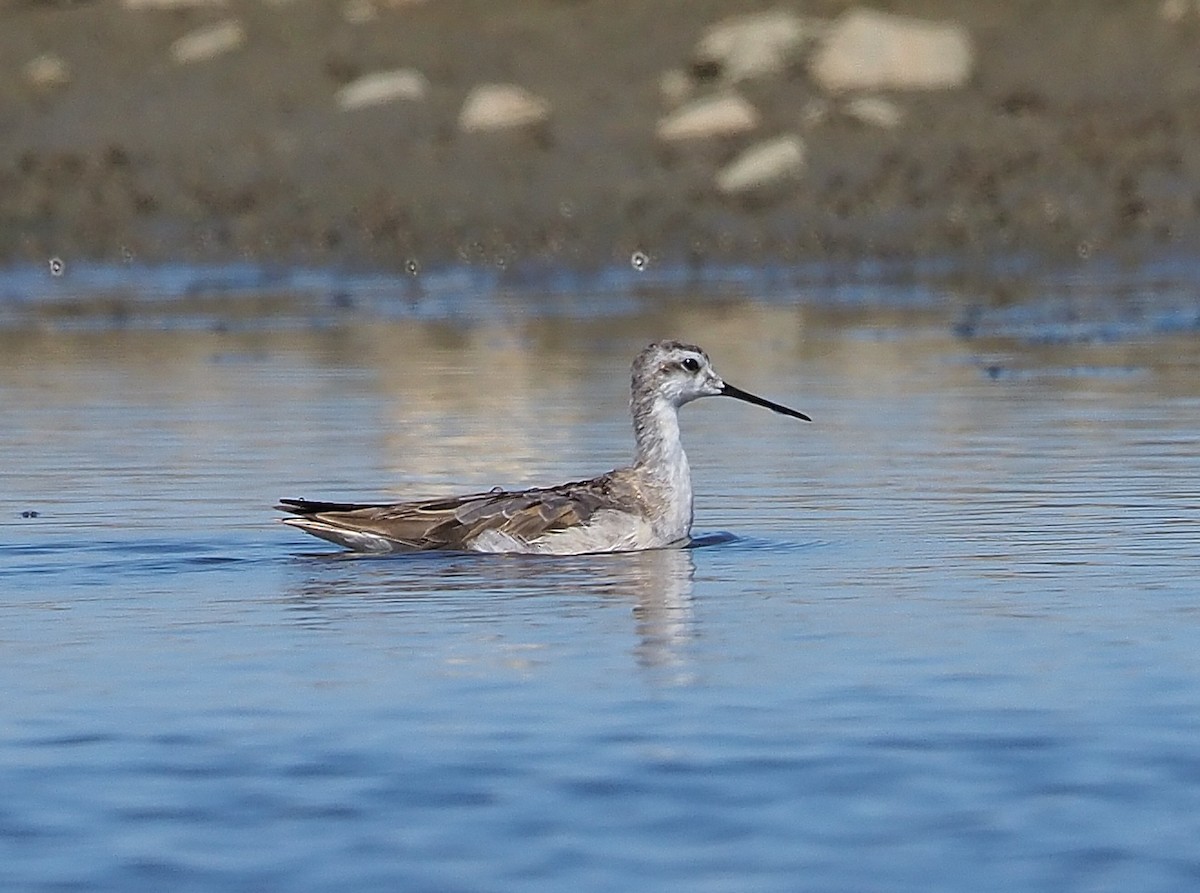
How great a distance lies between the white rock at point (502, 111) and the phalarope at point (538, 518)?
22.5 meters

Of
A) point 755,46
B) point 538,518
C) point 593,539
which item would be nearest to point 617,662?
point 538,518

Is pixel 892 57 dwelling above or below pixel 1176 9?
below

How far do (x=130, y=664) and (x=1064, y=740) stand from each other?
358cm

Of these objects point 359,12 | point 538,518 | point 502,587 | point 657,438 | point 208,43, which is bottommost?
point 502,587

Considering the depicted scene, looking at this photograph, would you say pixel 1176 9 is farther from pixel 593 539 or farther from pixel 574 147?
pixel 593 539

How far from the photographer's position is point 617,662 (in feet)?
35.4

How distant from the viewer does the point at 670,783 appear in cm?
889

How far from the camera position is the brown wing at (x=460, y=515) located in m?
13.7

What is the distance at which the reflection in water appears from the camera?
11.7 m

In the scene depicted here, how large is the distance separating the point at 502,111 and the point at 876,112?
4.64m

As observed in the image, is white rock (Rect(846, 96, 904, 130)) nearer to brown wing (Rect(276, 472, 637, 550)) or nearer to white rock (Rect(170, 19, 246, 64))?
white rock (Rect(170, 19, 246, 64))

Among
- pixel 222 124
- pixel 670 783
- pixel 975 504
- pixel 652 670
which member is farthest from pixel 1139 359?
pixel 222 124

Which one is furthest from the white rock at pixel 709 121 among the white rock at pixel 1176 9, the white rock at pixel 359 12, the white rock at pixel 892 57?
the white rock at pixel 359 12

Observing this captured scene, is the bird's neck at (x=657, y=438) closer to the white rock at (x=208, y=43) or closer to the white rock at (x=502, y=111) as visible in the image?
the white rock at (x=502, y=111)
